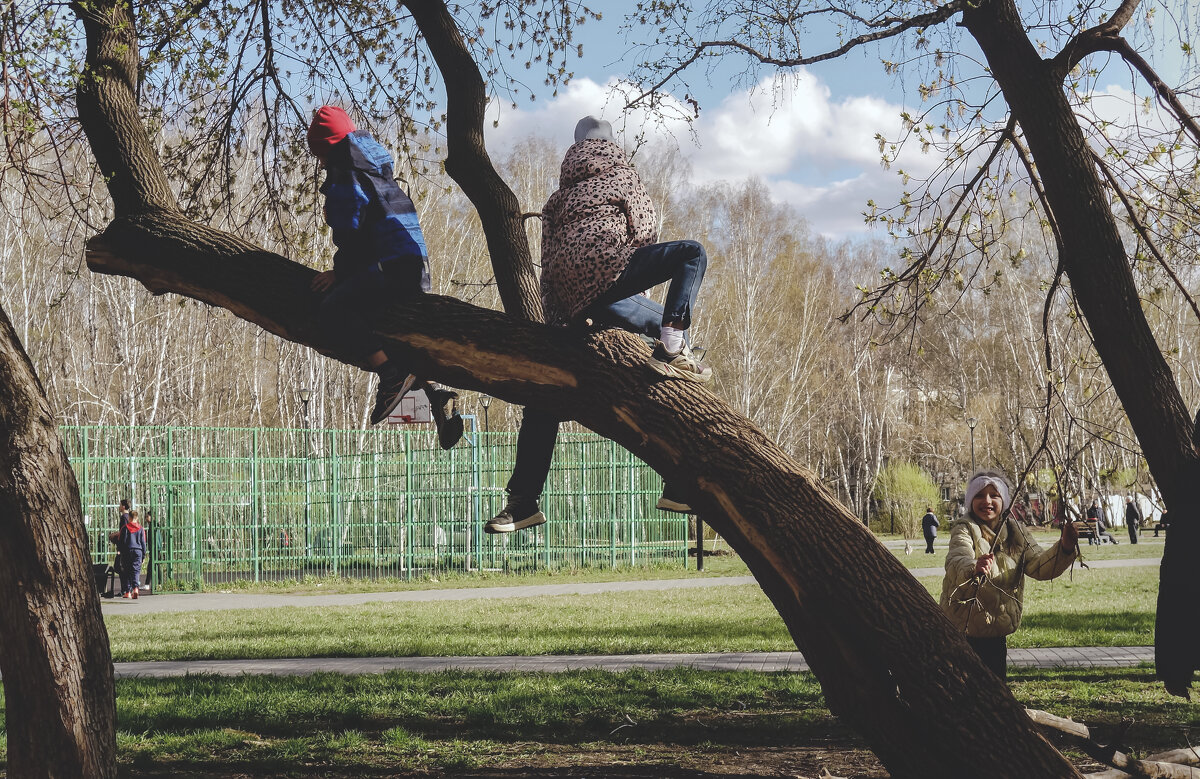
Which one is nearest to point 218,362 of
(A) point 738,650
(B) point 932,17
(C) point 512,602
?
(C) point 512,602

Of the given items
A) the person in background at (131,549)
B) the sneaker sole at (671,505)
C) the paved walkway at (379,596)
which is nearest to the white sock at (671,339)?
the sneaker sole at (671,505)

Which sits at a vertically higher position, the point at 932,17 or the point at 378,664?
the point at 932,17

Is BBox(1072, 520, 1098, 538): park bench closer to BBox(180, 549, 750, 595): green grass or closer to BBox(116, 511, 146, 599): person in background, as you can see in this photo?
BBox(180, 549, 750, 595): green grass

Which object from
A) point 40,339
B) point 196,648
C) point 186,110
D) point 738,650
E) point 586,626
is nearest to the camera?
point 186,110

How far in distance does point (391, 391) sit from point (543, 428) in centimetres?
77

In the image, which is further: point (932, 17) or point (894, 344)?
point (894, 344)

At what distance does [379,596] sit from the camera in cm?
1700

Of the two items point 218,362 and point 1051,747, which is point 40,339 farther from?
point 1051,747

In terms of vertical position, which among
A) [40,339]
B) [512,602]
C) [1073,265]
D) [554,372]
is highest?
[40,339]

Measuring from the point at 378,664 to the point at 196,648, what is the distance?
2561 millimetres

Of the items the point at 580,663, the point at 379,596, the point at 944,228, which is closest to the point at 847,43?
the point at 944,228

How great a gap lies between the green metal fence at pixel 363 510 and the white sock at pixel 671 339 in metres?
16.3

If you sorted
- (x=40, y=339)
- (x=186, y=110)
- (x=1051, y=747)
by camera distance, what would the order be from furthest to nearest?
1. (x=40, y=339)
2. (x=186, y=110)
3. (x=1051, y=747)

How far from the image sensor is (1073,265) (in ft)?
18.5
